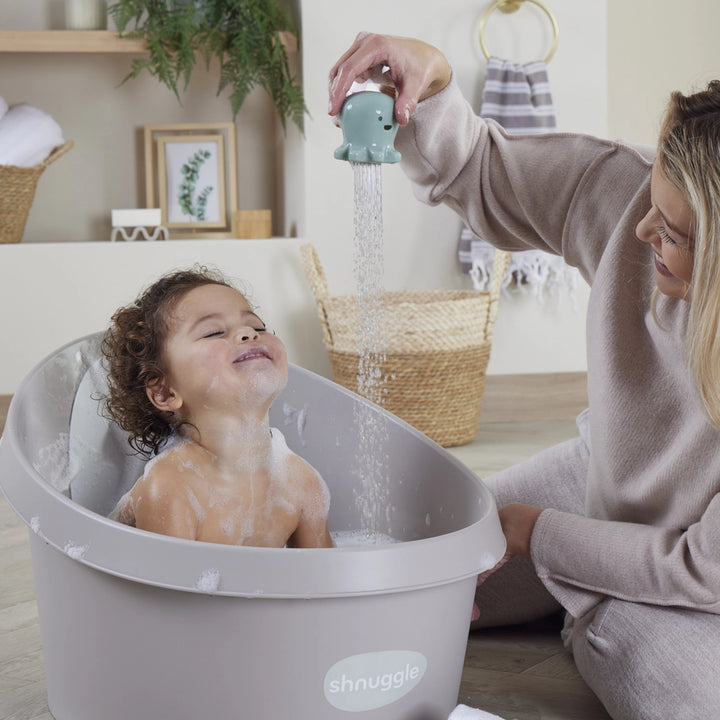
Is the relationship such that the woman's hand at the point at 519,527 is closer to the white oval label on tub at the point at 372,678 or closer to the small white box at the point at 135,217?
the white oval label on tub at the point at 372,678

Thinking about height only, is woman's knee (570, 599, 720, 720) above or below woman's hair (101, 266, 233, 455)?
below

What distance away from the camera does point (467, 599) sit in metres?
0.98

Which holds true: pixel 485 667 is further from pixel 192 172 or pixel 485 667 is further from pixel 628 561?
pixel 192 172

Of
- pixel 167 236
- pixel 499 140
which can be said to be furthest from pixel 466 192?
pixel 167 236

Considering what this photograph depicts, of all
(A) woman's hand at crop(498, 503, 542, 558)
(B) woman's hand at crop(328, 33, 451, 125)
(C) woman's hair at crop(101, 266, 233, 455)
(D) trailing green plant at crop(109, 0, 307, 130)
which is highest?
(D) trailing green plant at crop(109, 0, 307, 130)

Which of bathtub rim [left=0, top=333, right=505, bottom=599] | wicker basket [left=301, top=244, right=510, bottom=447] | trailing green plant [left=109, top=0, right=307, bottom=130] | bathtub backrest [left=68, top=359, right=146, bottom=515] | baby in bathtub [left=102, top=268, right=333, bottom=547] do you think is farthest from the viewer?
trailing green plant [left=109, top=0, right=307, bottom=130]

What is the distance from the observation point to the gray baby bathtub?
0.83 metres

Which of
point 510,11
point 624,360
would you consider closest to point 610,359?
point 624,360

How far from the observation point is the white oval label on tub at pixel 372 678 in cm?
89

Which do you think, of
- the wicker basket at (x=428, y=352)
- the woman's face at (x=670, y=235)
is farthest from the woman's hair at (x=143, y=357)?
the wicker basket at (x=428, y=352)

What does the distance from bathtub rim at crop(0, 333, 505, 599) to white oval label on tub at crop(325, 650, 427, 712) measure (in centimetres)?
8

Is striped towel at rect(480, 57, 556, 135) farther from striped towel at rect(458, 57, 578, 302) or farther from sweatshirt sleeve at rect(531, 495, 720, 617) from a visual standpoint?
sweatshirt sleeve at rect(531, 495, 720, 617)

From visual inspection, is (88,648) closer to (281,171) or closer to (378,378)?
(378,378)

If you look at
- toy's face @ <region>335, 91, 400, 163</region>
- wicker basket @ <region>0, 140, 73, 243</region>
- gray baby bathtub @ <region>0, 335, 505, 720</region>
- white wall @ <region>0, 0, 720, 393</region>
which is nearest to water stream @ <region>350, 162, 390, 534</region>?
toy's face @ <region>335, 91, 400, 163</region>
